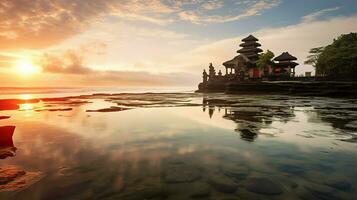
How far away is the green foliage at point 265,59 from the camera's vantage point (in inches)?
1837

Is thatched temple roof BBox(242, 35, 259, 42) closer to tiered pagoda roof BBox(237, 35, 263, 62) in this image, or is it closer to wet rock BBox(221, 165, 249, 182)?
tiered pagoda roof BBox(237, 35, 263, 62)

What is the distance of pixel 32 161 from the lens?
504cm

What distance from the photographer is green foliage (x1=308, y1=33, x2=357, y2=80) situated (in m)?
40.1

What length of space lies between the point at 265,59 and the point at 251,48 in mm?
6562

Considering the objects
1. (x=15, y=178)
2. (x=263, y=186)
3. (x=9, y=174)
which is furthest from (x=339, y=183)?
(x=9, y=174)

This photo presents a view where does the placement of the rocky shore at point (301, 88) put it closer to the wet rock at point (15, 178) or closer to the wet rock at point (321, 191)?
the wet rock at point (321, 191)

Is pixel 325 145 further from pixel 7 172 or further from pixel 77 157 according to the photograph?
pixel 7 172

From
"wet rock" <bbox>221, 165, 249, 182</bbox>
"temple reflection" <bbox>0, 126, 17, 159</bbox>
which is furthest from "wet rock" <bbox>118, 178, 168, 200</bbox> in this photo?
"temple reflection" <bbox>0, 126, 17, 159</bbox>

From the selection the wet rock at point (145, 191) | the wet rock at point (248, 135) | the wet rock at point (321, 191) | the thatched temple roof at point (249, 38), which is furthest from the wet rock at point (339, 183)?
the thatched temple roof at point (249, 38)

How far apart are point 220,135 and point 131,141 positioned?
2.84 m

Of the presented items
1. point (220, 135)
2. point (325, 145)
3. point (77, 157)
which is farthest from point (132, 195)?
point (325, 145)

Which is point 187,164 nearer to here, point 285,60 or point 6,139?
point 6,139

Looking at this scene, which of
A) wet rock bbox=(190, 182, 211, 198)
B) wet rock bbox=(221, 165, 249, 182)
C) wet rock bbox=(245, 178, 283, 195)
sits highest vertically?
wet rock bbox=(190, 182, 211, 198)

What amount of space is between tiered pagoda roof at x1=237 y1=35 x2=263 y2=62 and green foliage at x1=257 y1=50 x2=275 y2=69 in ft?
12.1
